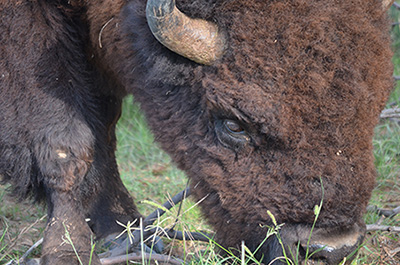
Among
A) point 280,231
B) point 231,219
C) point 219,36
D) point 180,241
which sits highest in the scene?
point 219,36

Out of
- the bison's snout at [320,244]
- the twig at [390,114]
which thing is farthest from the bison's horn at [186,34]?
the twig at [390,114]

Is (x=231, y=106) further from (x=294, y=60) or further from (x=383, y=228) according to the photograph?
(x=383, y=228)

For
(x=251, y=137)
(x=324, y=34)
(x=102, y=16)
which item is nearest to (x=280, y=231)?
(x=251, y=137)

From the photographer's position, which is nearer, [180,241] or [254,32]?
[254,32]

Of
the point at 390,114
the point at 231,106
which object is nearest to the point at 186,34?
the point at 231,106

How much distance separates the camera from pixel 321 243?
101 inches

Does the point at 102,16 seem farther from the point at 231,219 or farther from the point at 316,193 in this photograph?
the point at 316,193

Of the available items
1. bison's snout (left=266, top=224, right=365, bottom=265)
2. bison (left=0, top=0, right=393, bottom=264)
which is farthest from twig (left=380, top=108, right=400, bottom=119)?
bison's snout (left=266, top=224, right=365, bottom=265)

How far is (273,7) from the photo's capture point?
269cm

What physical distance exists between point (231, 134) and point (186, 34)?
0.56 m

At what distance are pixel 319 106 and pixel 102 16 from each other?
1.50m

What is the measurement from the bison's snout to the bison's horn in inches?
38.4

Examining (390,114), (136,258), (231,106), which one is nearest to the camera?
(231,106)

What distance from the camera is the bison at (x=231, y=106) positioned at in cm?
262
